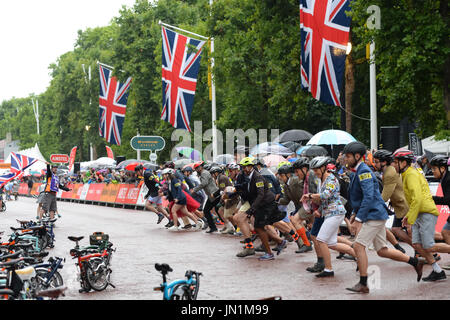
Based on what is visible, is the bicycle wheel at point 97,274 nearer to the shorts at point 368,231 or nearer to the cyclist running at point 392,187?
the shorts at point 368,231

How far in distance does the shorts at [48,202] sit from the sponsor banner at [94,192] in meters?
17.8

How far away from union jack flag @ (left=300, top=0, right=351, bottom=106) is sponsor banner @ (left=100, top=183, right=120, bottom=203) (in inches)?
604

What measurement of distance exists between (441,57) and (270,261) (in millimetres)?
9905

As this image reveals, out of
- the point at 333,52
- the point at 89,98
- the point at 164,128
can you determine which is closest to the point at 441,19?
the point at 333,52

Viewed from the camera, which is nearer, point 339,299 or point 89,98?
point 339,299

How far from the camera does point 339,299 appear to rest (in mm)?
8867

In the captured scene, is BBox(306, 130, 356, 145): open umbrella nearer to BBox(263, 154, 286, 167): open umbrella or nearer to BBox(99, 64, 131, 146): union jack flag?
BBox(263, 154, 286, 167): open umbrella

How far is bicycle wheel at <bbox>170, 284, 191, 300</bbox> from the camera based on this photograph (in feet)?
23.1

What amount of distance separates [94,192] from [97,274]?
99.8 feet

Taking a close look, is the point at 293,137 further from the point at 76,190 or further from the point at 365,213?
the point at 365,213

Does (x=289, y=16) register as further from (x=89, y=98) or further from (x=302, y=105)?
(x=89, y=98)

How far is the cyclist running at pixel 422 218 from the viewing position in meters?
9.99

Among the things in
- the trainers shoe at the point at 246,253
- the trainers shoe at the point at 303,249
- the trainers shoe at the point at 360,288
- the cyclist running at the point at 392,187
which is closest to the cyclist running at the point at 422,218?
the cyclist running at the point at 392,187
